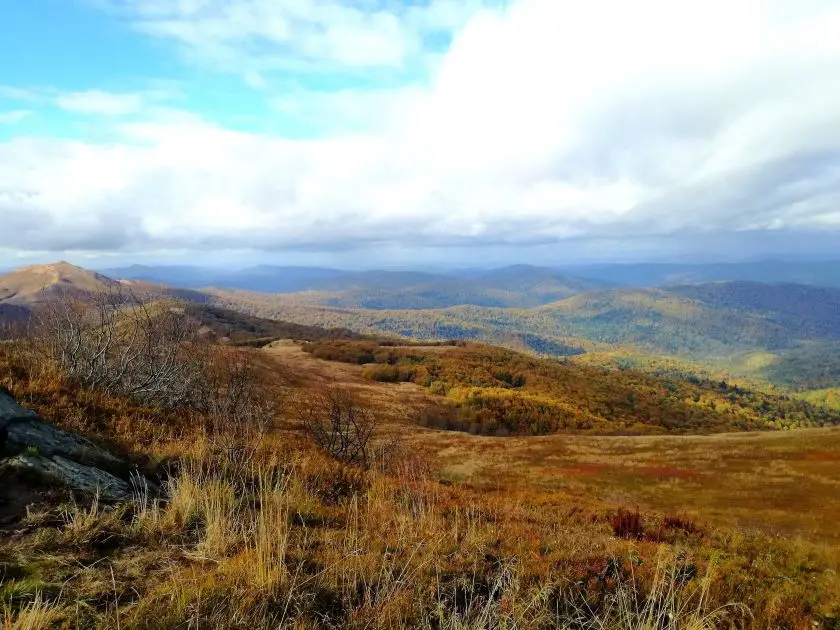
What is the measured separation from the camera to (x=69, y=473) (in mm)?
5922

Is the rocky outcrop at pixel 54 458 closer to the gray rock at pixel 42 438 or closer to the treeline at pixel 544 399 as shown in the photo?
the gray rock at pixel 42 438

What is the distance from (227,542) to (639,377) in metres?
175

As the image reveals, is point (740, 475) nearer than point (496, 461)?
Yes

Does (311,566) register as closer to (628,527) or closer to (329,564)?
(329,564)

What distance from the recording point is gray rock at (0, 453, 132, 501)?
563 cm

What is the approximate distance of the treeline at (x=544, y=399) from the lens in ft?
257

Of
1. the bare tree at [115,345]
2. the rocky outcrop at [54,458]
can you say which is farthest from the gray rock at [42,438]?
the bare tree at [115,345]

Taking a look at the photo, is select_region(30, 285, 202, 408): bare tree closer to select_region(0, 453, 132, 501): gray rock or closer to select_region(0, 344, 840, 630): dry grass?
select_region(0, 344, 840, 630): dry grass

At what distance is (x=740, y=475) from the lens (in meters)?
27.6

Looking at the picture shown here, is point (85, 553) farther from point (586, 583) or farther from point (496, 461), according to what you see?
point (496, 461)

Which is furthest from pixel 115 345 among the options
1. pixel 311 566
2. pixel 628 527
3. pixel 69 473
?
pixel 628 527

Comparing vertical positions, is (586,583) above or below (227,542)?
below

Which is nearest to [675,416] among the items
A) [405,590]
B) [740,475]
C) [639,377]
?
[639,377]

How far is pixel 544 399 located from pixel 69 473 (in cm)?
9369
